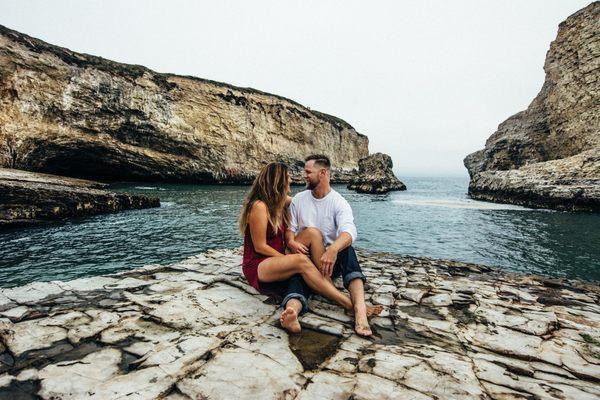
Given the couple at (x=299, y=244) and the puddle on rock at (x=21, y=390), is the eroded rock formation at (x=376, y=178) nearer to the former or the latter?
the couple at (x=299, y=244)

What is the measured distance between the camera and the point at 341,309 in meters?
4.17

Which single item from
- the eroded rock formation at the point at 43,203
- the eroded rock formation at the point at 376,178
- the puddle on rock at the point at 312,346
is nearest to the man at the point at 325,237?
the puddle on rock at the point at 312,346

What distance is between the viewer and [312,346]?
3150 mm

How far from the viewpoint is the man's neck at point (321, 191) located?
4812 mm

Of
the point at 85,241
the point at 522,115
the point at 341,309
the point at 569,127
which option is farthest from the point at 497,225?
the point at 522,115

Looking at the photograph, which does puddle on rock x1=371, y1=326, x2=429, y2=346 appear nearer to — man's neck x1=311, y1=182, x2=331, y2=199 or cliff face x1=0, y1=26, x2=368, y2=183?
man's neck x1=311, y1=182, x2=331, y2=199

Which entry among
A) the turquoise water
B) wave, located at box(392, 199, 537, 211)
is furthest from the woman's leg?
wave, located at box(392, 199, 537, 211)

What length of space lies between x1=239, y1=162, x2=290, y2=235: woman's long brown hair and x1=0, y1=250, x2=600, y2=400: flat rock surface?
1.15m

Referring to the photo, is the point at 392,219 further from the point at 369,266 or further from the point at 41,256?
the point at 41,256

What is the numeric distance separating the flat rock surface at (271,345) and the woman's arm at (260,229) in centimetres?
73

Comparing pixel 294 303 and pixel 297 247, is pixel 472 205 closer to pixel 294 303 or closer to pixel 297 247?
pixel 297 247

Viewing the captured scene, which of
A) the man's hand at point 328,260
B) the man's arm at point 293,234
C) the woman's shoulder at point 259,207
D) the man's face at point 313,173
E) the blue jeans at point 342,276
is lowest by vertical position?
the blue jeans at point 342,276

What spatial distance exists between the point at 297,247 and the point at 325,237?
71 cm

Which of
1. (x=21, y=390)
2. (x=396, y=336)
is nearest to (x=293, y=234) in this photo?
(x=396, y=336)
